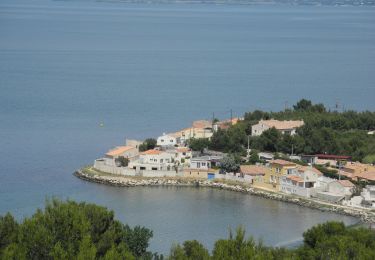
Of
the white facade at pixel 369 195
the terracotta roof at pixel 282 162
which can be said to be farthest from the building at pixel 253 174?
the white facade at pixel 369 195

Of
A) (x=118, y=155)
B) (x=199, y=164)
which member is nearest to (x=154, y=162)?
(x=118, y=155)

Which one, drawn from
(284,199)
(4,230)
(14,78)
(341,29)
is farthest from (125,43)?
(4,230)

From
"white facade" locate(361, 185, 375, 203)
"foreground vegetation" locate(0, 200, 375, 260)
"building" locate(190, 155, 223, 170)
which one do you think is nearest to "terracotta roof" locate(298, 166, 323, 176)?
"white facade" locate(361, 185, 375, 203)

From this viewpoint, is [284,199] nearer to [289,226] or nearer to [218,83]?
[289,226]

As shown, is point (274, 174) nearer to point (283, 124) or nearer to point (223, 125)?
point (283, 124)

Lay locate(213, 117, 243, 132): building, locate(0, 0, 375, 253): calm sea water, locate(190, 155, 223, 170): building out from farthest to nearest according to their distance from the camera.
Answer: locate(213, 117, 243, 132): building → locate(190, 155, 223, 170): building → locate(0, 0, 375, 253): calm sea water

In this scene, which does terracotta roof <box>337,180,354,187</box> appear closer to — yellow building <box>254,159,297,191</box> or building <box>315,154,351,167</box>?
yellow building <box>254,159,297,191</box>

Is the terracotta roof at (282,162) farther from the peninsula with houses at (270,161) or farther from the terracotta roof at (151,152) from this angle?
the terracotta roof at (151,152)
